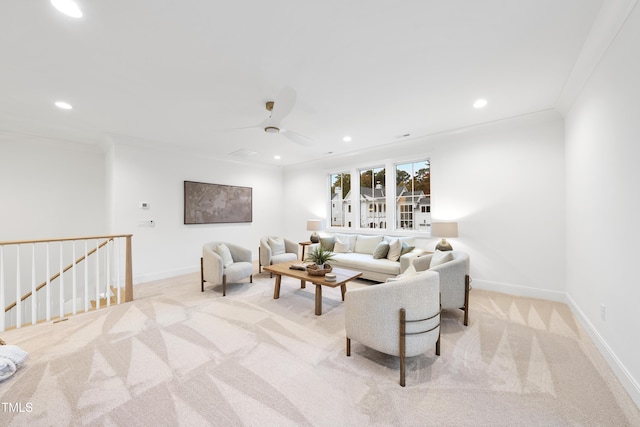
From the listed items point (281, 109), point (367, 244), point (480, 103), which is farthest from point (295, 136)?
point (367, 244)

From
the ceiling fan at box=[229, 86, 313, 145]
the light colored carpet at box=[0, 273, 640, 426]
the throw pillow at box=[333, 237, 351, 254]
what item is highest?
the ceiling fan at box=[229, 86, 313, 145]

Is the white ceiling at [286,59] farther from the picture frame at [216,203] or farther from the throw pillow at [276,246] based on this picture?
the throw pillow at [276,246]

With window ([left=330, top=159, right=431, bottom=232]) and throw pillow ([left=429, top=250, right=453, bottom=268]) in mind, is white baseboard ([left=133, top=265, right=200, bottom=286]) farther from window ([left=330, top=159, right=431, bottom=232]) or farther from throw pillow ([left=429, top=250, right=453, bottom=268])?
throw pillow ([left=429, top=250, right=453, bottom=268])

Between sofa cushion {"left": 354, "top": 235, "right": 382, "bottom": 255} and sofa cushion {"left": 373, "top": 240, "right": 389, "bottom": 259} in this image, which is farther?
sofa cushion {"left": 354, "top": 235, "right": 382, "bottom": 255}

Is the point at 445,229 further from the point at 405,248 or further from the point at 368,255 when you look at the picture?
the point at 368,255

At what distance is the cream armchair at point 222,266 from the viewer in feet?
13.2

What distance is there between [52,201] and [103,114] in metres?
2.59

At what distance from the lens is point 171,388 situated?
6.30 ft

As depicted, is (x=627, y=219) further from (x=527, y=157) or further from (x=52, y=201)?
(x=52, y=201)

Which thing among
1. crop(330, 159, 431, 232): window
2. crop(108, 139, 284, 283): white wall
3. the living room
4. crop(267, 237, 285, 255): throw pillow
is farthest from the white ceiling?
crop(267, 237, 285, 255): throw pillow

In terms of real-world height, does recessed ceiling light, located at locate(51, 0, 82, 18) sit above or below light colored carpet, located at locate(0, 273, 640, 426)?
above

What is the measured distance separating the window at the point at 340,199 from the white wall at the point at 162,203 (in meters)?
2.36

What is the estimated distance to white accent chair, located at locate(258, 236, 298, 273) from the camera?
16.5ft

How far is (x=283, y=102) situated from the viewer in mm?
2531
